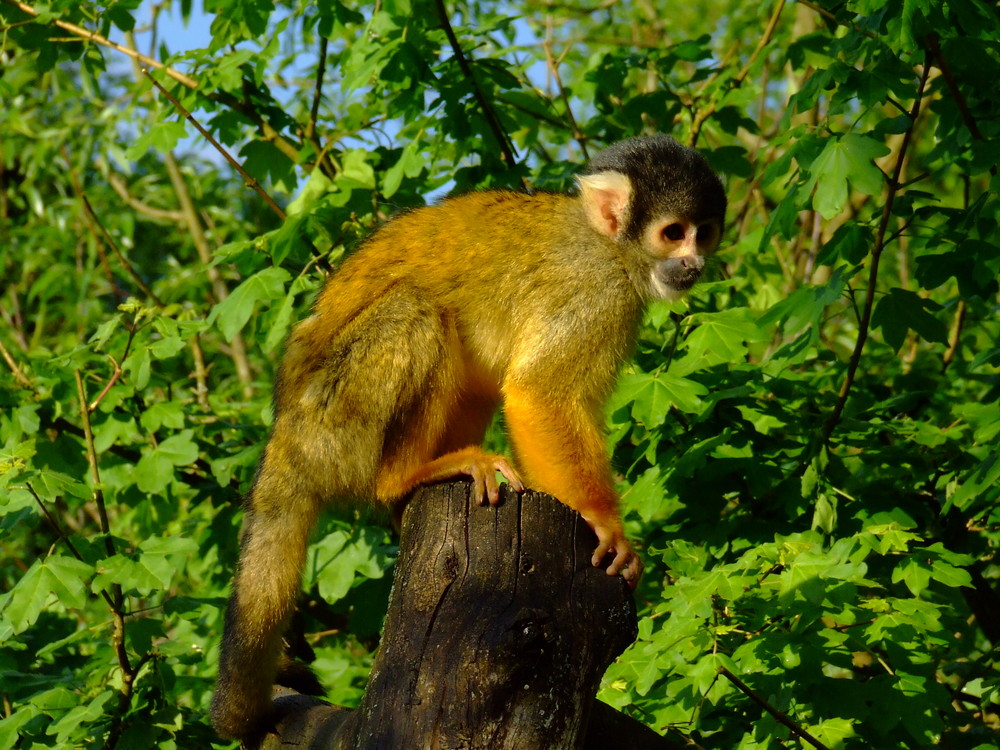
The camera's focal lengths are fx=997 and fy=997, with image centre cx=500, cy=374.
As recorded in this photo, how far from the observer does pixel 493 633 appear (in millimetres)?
2668

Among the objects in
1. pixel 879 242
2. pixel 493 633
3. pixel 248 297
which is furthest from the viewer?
pixel 248 297

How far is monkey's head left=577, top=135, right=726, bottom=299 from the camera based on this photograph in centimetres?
407

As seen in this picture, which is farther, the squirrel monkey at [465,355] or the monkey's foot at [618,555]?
the squirrel monkey at [465,355]

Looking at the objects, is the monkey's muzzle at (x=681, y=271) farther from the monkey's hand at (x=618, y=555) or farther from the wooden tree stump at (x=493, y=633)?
the wooden tree stump at (x=493, y=633)

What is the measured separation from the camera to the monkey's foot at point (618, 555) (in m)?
3.16

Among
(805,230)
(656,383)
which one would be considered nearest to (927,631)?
(656,383)

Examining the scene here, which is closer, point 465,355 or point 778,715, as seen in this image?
point 778,715

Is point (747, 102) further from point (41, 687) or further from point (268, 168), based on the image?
point (41, 687)

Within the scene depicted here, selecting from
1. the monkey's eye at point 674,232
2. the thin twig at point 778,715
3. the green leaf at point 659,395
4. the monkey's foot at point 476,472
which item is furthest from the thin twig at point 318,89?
the thin twig at point 778,715

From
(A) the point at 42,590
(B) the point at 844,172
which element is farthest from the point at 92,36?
(B) the point at 844,172

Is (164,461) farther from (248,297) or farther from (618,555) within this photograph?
(618,555)

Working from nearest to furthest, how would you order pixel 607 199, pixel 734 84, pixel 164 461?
pixel 607 199 < pixel 164 461 < pixel 734 84

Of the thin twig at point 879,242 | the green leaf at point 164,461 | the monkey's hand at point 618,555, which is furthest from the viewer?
the green leaf at point 164,461

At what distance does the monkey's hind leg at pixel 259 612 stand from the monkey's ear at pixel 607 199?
1.68 meters
